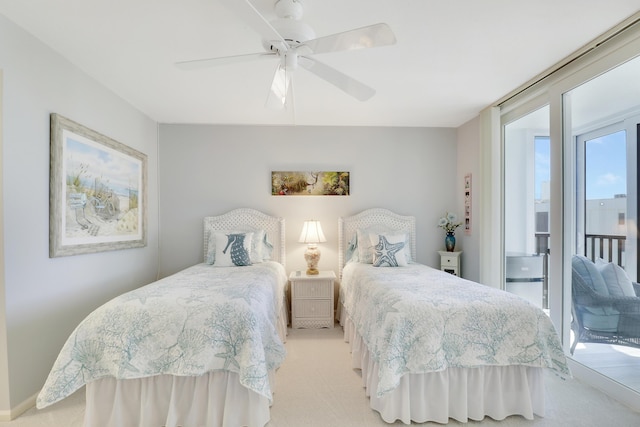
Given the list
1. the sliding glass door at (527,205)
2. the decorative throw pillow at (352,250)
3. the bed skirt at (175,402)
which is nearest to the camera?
the bed skirt at (175,402)

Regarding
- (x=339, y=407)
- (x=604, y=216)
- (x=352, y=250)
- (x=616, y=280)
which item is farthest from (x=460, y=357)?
(x=352, y=250)

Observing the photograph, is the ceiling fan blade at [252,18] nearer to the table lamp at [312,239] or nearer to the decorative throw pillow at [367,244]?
the table lamp at [312,239]

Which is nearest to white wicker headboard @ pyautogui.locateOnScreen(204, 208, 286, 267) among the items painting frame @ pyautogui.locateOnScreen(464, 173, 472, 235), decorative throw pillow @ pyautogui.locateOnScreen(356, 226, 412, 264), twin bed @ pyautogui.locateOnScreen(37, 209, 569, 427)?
decorative throw pillow @ pyautogui.locateOnScreen(356, 226, 412, 264)

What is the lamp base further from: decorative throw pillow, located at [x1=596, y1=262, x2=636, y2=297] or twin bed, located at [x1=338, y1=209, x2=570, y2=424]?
decorative throw pillow, located at [x1=596, y1=262, x2=636, y2=297]

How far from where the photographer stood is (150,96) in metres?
3.19

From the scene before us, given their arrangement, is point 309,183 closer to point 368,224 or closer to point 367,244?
point 368,224

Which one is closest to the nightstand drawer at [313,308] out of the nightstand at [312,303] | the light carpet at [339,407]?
the nightstand at [312,303]

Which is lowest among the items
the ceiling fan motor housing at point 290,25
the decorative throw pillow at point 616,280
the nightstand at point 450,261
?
the nightstand at point 450,261

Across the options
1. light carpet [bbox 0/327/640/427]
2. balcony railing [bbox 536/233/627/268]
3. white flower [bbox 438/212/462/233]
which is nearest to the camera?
light carpet [bbox 0/327/640/427]

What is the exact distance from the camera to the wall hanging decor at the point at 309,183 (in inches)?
161

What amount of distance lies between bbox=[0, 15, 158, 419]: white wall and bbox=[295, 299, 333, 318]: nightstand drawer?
6.32 ft

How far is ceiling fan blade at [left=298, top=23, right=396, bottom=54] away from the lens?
1548 mm

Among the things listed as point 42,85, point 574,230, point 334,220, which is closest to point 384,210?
point 334,220

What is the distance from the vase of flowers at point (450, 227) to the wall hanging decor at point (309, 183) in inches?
50.3
